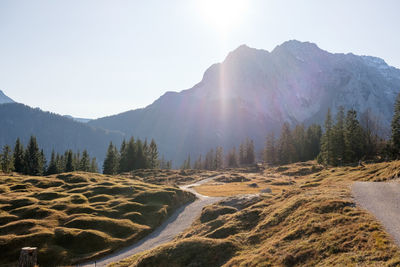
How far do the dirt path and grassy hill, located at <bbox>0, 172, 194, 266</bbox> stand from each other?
34919mm

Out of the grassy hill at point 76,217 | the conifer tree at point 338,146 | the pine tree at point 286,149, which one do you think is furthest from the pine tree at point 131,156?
the conifer tree at point 338,146

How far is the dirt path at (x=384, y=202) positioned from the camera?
17714mm

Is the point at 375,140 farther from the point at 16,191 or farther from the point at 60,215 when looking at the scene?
the point at 16,191

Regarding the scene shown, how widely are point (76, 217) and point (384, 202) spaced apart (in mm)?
48668

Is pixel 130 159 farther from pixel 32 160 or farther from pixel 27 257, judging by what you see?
pixel 27 257

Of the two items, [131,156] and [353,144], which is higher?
[353,144]

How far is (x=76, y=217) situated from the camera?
47.8m

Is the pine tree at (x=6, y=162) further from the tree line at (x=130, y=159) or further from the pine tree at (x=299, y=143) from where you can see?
the pine tree at (x=299, y=143)

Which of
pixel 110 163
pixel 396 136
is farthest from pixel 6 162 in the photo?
pixel 396 136

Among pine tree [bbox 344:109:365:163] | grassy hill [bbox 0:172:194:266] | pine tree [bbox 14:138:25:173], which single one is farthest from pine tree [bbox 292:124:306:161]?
pine tree [bbox 14:138:25:173]

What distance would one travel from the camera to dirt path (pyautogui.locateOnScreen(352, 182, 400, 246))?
1771 cm

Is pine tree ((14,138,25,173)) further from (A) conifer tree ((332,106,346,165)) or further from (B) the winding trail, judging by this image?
(A) conifer tree ((332,106,346,165))

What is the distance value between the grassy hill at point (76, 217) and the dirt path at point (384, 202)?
115 ft

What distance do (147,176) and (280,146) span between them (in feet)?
281
